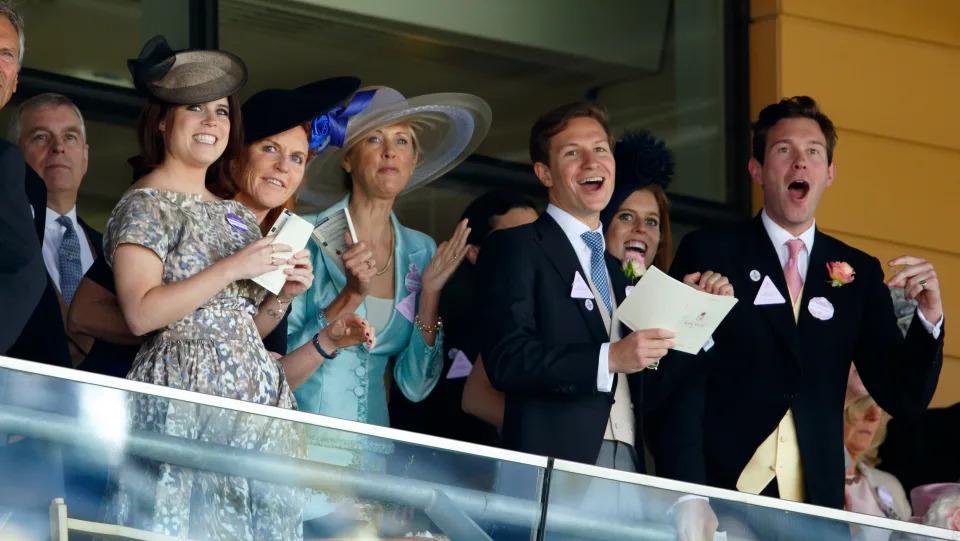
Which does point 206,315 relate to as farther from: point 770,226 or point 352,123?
point 770,226

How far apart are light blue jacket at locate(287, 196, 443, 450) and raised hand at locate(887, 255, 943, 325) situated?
1.32 meters

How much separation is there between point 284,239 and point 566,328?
0.83m

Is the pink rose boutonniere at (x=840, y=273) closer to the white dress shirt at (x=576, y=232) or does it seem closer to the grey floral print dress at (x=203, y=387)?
the white dress shirt at (x=576, y=232)

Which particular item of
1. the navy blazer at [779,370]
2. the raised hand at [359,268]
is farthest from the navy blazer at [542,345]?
the raised hand at [359,268]

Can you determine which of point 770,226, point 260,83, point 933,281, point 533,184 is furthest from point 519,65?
point 933,281

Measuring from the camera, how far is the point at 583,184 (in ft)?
14.3

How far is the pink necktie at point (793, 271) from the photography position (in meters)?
Answer: 4.64

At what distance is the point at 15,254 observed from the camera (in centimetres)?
349

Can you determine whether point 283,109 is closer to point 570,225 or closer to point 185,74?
point 185,74

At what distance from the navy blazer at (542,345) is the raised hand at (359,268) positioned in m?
0.37

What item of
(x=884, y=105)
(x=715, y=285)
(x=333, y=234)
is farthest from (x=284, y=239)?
(x=884, y=105)

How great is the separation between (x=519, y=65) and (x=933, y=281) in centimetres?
260

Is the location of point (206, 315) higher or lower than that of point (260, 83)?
lower

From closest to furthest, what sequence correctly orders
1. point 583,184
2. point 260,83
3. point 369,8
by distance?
point 583,184 < point 260,83 < point 369,8
